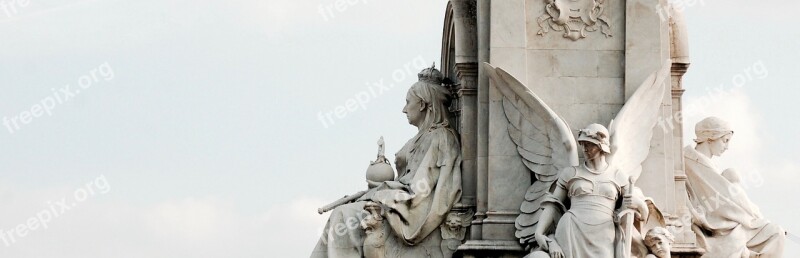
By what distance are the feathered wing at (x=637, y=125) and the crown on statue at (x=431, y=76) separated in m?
2.98

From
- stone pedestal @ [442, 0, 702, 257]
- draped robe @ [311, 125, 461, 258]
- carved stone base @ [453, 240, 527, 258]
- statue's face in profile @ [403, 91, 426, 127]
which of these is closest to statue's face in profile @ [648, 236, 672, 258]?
stone pedestal @ [442, 0, 702, 257]

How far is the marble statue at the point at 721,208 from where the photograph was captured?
87.3ft

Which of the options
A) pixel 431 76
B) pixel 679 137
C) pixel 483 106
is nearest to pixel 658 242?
pixel 679 137

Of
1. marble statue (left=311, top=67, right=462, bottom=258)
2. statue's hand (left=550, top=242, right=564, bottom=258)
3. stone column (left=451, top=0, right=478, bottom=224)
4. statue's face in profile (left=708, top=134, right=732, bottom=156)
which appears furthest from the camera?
statue's face in profile (left=708, top=134, right=732, bottom=156)

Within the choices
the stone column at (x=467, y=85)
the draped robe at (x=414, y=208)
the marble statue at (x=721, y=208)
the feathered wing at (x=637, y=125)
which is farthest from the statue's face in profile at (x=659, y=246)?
the draped robe at (x=414, y=208)

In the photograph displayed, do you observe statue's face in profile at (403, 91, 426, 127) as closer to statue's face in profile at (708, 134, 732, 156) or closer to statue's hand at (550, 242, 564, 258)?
statue's hand at (550, 242, 564, 258)

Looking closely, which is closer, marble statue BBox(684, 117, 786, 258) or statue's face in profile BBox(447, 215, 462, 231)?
statue's face in profile BBox(447, 215, 462, 231)

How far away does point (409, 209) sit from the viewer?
25984 millimetres

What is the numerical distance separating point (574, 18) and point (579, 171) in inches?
88.7

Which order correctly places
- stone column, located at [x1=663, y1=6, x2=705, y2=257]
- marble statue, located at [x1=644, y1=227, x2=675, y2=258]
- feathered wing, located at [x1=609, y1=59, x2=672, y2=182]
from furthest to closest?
1. stone column, located at [x1=663, y1=6, x2=705, y2=257]
2. feathered wing, located at [x1=609, y1=59, x2=672, y2=182]
3. marble statue, located at [x1=644, y1=227, x2=675, y2=258]

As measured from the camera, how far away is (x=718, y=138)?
27.5 meters

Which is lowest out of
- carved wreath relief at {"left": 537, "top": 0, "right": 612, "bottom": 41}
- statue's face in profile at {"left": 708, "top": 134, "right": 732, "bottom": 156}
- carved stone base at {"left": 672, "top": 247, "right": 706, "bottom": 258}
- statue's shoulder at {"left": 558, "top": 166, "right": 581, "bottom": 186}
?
carved stone base at {"left": 672, "top": 247, "right": 706, "bottom": 258}

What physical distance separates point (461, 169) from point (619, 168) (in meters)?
2.36

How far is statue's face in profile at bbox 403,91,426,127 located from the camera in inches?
1062
